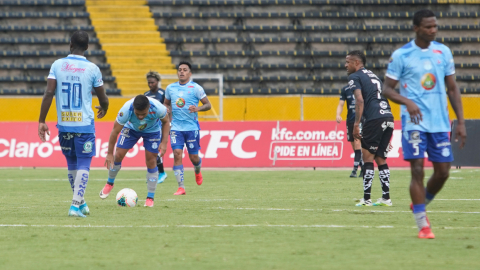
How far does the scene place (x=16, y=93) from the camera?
1100 inches

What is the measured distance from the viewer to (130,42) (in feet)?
99.0

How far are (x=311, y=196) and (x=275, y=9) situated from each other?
19.6 meters

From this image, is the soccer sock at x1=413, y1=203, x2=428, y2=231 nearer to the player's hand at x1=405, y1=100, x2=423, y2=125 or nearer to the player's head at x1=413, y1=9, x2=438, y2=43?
the player's hand at x1=405, y1=100, x2=423, y2=125

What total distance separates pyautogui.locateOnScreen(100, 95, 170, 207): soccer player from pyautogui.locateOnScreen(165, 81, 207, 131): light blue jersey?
99.8 inches

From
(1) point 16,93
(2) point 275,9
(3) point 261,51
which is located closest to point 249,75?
(3) point 261,51

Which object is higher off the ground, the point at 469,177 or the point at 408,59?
the point at 408,59

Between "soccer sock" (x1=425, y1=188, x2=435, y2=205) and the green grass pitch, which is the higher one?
"soccer sock" (x1=425, y1=188, x2=435, y2=205)

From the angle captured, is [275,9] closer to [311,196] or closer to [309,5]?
[309,5]

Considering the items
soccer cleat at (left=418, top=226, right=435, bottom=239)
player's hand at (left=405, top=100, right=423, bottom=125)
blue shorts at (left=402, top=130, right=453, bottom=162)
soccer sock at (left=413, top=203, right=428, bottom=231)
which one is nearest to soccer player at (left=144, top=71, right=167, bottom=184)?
blue shorts at (left=402, top=130, right=453, bottom=162)

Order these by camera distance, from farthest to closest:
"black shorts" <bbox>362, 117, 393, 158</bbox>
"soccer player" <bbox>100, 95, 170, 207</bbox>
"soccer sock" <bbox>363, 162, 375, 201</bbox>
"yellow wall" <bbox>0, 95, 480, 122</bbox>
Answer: "yellow wall" <bbox>0, 95, 480, 122</bbox>
"black shorts" <bbox>362, 117, 393, 158</bbox>
"soccer sock" <bbox>363, 162, 375, 201</bbox>
"soccer player" <bbox>100, 95, 170, 207</bbox>

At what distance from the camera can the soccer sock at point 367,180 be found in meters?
10.4

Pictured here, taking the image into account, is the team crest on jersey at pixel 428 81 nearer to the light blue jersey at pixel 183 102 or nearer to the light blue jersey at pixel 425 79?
the light blue jersey at pixel 425 79

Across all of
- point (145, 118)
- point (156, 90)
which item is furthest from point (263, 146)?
point (145, 118)

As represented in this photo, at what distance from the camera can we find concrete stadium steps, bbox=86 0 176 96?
28641 mm
